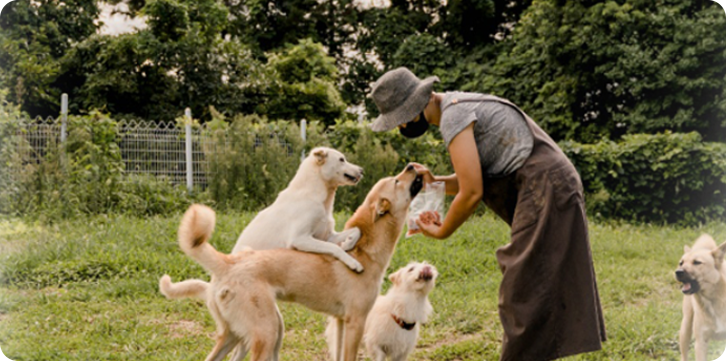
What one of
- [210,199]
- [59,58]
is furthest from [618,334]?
[59,58]

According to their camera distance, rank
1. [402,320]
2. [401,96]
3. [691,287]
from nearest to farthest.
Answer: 1. [401,96]
2. [402,320]
3. [691,287]

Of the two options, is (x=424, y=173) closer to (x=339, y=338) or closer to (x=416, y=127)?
(x=416, y=127)

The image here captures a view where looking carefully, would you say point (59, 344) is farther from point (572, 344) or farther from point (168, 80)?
point (168, 80)

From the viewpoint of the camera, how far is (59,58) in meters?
16.6

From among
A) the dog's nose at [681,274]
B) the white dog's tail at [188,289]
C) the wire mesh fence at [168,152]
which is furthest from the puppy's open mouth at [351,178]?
the wire mesh fence at [168,152]

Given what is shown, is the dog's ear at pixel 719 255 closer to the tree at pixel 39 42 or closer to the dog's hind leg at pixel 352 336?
the dog's hind leg at pixel 352 336

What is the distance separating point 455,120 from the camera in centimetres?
327

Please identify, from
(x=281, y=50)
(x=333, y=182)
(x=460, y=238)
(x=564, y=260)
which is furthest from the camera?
(x=281, y=50)

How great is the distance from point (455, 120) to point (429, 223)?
0.72 metres

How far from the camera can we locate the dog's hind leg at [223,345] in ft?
11.8

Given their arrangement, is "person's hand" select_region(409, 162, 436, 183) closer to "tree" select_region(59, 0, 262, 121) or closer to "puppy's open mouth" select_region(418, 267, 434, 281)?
"puppy's open mouth" select_region(418, 267, 434, 281)

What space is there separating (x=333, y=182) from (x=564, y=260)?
1565 millimetres

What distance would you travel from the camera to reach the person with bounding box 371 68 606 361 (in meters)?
3.25

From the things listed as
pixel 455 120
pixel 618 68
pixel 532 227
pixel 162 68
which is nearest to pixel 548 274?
pixel 532 227
